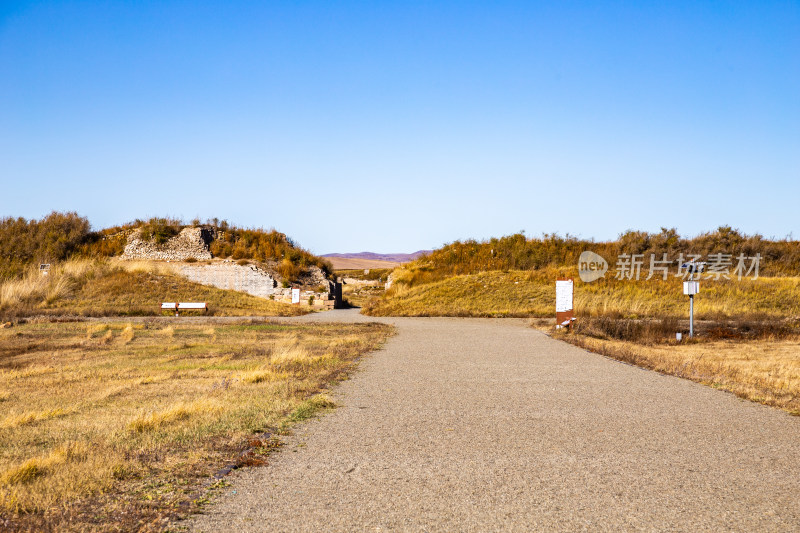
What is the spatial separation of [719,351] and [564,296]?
6.39 meters

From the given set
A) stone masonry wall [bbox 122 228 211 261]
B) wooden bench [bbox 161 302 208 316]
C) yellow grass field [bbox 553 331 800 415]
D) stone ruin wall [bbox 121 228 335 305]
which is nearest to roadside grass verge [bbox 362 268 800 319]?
stone ruin wall [bbox 121 228 335 305]

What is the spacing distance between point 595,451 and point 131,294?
119 ft

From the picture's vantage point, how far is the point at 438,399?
862 cm

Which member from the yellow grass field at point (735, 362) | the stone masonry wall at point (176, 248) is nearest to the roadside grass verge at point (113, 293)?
the stone masonry wall at point (176, 248)

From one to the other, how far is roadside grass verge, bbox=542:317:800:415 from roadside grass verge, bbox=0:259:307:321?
721 inches

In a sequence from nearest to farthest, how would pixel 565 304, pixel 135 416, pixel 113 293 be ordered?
pixel 135 416, pixel 565 304, pixel 113 293

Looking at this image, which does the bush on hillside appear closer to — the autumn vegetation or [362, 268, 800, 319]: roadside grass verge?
the autumn vegetation

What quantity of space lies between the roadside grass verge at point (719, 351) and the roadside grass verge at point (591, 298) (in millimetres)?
5175

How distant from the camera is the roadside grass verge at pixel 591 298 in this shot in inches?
1233

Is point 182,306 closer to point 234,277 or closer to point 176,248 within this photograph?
point 234,277

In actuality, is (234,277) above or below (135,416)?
above

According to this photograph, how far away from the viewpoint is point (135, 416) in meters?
7.47
